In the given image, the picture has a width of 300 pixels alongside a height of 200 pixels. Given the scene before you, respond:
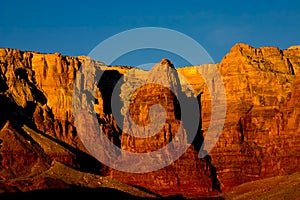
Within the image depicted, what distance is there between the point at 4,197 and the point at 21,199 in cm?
331

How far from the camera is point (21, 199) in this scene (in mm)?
198625

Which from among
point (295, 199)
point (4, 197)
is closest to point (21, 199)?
point (4, 197)

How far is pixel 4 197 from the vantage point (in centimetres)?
19962

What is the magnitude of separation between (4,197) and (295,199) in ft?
169

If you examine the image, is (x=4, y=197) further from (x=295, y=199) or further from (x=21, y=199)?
(x=295, y=199)

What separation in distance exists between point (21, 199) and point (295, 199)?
48269mm

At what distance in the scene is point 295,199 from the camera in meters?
195
